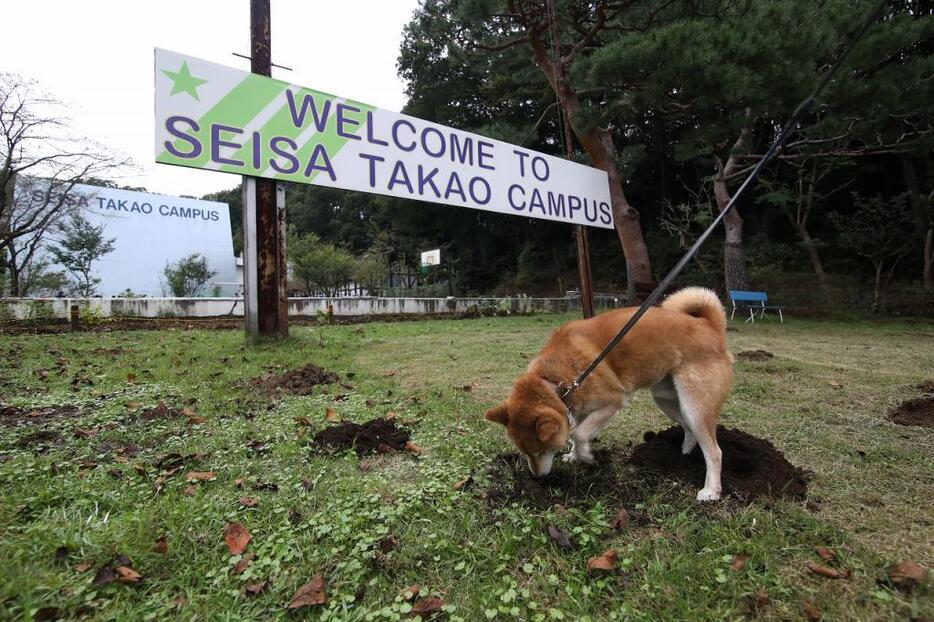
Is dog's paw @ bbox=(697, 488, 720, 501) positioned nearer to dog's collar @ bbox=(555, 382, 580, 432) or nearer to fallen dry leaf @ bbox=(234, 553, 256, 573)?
dog's collar @ bbox=(555, 382, 580, 432)

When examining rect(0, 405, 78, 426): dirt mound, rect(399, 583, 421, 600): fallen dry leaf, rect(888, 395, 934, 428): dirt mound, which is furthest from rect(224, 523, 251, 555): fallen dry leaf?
rect(888, 395, 934, 428): dirt mound

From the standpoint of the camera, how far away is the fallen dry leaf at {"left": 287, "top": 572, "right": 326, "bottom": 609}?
145 cm

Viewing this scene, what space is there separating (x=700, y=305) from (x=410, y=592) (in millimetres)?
2268

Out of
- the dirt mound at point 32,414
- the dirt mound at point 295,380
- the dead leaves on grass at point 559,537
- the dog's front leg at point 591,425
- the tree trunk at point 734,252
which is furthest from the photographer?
the tree trunk at point 734,252

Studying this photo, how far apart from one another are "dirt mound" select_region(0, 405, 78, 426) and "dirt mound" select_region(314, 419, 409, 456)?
211 cm

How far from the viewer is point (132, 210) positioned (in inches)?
993

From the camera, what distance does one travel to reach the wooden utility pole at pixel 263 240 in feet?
21.1

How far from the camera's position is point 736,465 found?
2.43 metres

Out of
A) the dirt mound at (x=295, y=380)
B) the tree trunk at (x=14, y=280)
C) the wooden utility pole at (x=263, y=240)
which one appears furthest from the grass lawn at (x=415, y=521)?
the tree trunk at (x=14, y=280)

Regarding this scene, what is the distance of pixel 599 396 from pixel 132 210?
103 ft

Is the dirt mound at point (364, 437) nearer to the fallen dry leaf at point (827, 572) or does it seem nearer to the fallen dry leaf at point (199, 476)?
the fallen dry leaf at point (199, 476)

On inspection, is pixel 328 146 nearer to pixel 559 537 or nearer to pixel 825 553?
pixel 559 537

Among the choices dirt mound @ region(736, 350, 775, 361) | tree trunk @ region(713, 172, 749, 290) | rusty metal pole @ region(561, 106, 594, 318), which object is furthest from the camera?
tree trunk @ region(713, 172, 749, 290)

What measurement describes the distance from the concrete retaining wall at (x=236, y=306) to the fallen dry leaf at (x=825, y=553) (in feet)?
43.2
